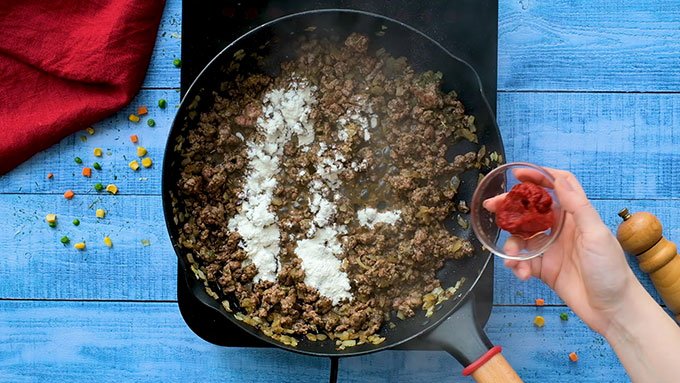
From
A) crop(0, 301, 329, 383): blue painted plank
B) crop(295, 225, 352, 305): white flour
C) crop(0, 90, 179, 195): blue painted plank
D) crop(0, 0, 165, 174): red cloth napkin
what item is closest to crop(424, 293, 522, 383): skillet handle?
crop(295, 225, 352, 305): white flour

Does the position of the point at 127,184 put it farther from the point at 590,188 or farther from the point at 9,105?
the point at 590,188

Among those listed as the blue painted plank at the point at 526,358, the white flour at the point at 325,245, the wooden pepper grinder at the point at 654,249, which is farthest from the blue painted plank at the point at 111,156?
the wooden pepper grinder at the point at 654,249

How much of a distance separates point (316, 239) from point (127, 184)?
1.76 ft

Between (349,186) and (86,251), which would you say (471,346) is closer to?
(349,186)

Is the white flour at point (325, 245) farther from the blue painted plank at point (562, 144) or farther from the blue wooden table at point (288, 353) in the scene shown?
the blue painted plank at point (562, 144)

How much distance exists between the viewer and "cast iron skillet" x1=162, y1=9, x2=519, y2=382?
65.2 inches

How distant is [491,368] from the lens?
1558 mm

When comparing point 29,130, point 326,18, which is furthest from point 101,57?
point 326,18

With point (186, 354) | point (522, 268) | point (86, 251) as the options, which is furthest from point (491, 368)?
point (86, 251)

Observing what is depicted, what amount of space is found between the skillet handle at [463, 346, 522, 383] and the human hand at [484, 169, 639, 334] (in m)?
0.21

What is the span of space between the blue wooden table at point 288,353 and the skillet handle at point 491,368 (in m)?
0.35

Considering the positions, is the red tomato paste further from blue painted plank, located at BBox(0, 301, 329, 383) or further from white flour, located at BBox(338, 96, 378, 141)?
blue painted plank, located at BBox(0, 301, 329, 383)

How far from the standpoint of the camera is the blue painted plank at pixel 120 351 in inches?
75.7

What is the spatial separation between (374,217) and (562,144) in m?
0.54
